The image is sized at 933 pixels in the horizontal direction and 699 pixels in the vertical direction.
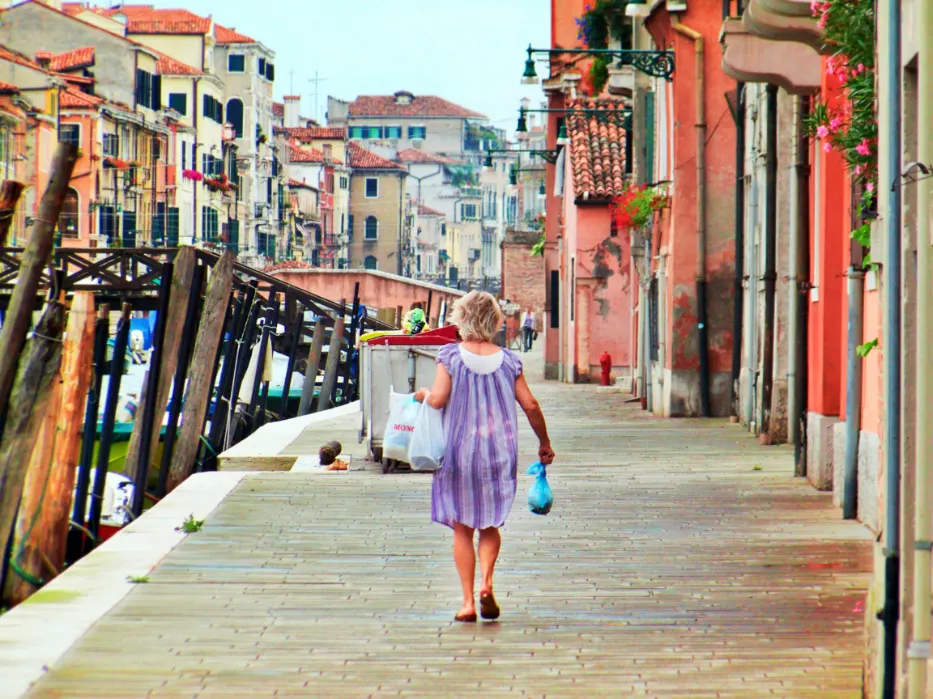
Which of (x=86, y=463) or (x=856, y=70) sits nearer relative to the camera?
(x=856, y=70)

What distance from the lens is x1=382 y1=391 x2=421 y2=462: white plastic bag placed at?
26.1 ft

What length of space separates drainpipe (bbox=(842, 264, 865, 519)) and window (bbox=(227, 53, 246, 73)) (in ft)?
321

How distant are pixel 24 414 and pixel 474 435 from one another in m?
5.23

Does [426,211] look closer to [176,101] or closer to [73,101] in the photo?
[176,101]

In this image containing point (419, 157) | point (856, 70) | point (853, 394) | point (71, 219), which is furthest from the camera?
point (419, 157)

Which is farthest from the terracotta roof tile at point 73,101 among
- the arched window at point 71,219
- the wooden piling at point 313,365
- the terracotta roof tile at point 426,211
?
the terracotta roof tile at point 426,211

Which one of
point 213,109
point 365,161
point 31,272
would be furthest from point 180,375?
point 365,161

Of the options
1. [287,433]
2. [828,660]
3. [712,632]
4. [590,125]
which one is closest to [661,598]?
[712,632]

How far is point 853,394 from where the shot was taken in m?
11.7

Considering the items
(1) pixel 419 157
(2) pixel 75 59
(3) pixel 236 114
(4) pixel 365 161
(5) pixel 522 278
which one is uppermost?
(1) pixel 419 157

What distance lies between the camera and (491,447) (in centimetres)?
789

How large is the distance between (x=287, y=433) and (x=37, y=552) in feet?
21.2

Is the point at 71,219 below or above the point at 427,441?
above

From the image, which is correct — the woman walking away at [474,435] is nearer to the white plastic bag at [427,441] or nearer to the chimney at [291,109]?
the white plastic bag at [427,441]
